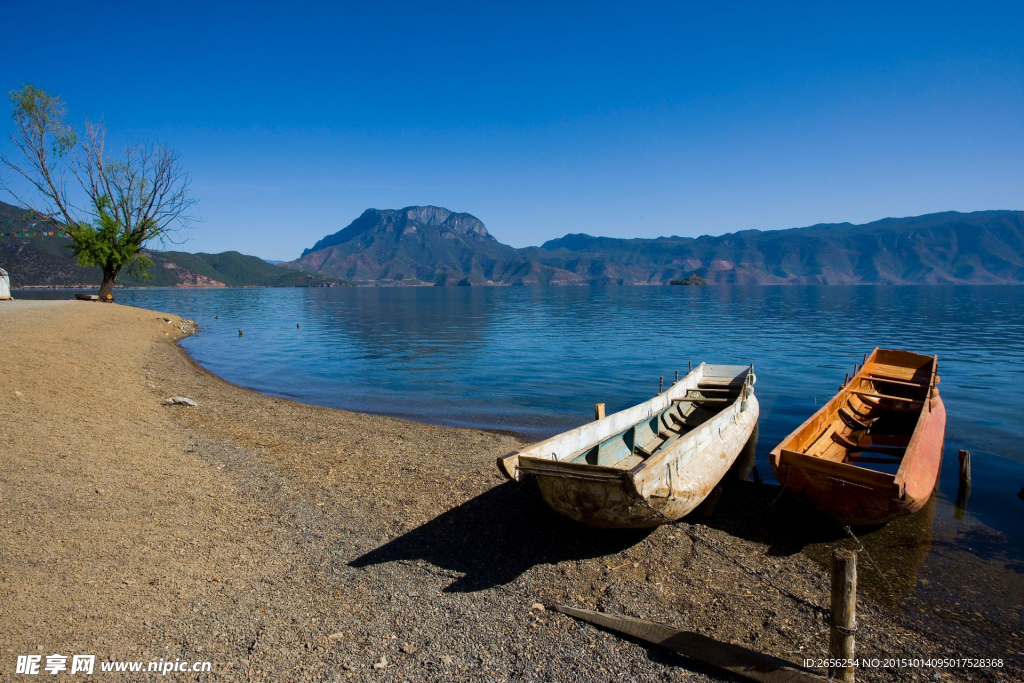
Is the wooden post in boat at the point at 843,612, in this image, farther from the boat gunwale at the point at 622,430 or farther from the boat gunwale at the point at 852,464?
the boat gunwale at the point at 852,464

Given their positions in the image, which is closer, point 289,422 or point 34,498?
point 34,498

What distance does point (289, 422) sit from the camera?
47.8ft

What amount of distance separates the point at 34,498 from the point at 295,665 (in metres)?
5.28

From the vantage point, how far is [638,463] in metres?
10.2

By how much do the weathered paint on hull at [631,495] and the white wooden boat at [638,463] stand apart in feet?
0.04

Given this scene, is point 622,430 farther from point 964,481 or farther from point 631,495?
point 964,481

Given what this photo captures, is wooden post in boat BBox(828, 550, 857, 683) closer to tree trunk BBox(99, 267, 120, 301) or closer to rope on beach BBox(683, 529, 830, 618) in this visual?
rope on beach BBox(683, 529, 830, 618)

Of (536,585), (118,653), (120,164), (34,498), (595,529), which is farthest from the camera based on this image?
(120,164)

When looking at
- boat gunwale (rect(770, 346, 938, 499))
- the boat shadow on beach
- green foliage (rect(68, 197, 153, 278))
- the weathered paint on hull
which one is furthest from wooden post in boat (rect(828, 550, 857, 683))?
green foliage (rect(68, 197, 153, 278))

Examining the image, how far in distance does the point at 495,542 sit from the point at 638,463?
11.5ft

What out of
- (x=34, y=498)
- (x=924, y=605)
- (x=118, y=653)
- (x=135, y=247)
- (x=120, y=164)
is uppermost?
(x=120, y=164)

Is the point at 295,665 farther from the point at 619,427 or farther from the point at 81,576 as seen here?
the point at 619,427

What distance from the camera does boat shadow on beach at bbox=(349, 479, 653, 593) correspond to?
24.0ft

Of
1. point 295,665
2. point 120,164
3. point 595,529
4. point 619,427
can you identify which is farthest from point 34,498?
point 120,164
